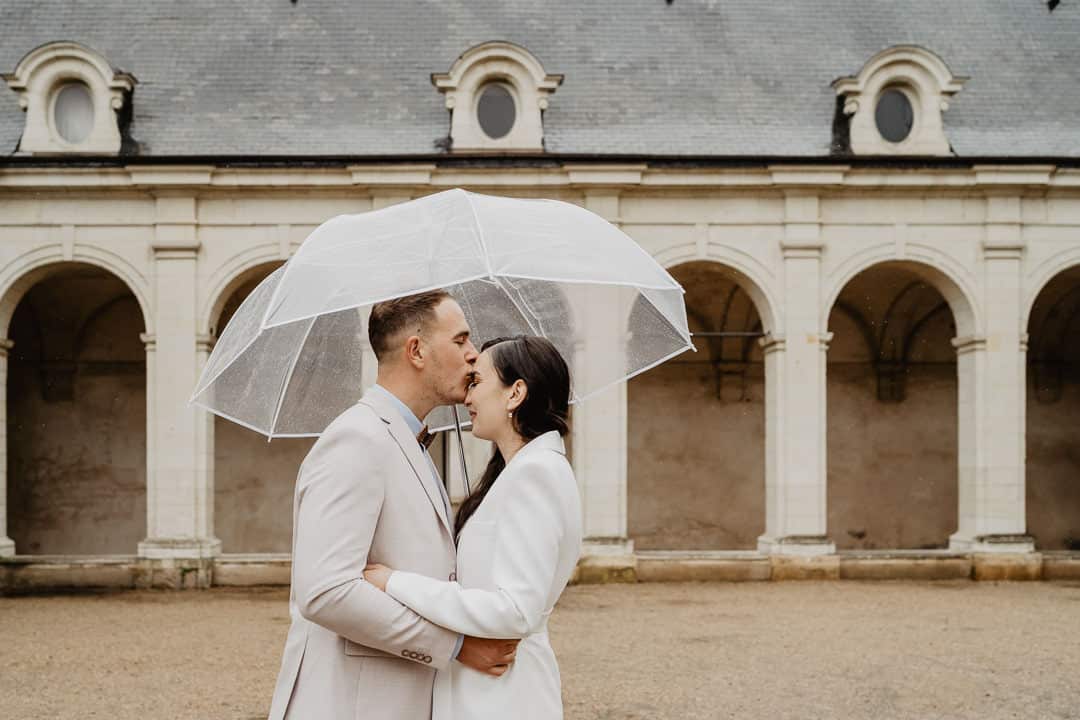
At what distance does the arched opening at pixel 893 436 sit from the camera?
21.2 meters

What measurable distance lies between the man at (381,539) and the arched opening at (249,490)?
58.2 ft

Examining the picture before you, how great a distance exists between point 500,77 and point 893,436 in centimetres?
1088

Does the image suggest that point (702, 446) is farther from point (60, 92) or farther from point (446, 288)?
point (446, 288)

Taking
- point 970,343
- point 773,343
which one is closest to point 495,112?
point 773,343

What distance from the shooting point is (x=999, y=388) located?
→ 51.1 ft

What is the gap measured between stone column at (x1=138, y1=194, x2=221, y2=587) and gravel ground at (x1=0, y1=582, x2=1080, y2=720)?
90cm

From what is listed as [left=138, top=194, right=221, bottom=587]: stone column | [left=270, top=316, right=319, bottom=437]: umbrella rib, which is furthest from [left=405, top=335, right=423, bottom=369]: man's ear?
[left=138, top=194, right=221, bottom=587]: stone column

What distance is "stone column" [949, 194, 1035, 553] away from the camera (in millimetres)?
15453

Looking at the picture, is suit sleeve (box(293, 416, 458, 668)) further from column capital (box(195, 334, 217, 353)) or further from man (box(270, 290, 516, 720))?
column capital (box(195, 334, 217, 353))

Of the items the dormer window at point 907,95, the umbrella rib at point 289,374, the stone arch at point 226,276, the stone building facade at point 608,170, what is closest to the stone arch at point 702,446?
the stone building facade at point 608,170

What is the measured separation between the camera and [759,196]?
51.0ft

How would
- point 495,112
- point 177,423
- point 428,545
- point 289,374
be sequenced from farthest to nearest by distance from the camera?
point 495,112
point 177,423
point 289,374
point 428,545

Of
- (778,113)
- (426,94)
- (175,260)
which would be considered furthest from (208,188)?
(778,113)

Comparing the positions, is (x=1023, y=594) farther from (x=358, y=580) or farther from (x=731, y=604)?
(x=358, y=580)
